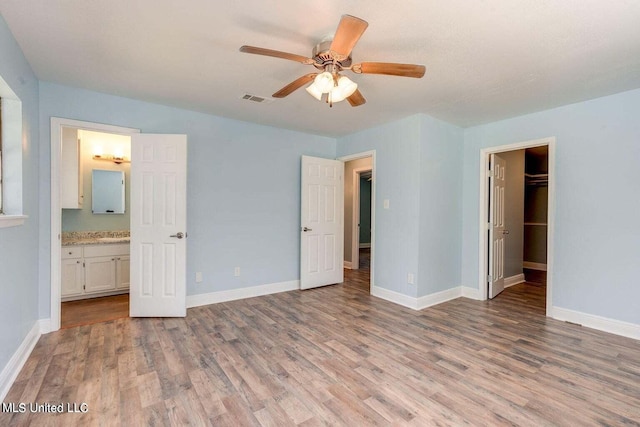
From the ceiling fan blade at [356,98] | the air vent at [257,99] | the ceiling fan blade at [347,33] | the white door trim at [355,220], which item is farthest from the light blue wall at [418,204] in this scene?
the ceiling fan blade at [347,33]

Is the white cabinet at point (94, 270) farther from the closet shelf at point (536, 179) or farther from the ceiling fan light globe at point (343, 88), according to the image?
the closet shelf at point (536, 179)

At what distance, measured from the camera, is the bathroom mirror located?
4.43 m

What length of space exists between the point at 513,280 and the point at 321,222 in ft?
10.7

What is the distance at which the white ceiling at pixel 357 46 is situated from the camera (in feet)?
5.83

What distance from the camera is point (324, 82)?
2.04m

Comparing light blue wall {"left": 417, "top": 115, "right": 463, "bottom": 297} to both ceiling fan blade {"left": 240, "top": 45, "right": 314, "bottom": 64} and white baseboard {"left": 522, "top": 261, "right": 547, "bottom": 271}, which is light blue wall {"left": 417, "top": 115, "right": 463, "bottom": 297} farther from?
white baseboard {"left": 522, "top": 261, "right": 547, "bottom": 271}

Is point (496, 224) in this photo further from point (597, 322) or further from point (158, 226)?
point (158, 226)

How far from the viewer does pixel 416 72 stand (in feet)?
6.40

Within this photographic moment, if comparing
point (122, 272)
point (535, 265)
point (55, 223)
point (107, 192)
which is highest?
point (107, 192)

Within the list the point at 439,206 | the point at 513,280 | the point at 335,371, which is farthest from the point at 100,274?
the point at 513,280

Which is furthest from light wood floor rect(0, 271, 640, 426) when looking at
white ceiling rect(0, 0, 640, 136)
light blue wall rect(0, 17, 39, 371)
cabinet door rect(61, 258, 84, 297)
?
white ceiling rect(0, 0, 640, 136)

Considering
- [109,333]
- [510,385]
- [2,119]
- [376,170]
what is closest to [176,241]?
[109,333]

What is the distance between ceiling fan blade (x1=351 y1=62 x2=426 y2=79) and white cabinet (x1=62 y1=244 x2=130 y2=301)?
3939mm

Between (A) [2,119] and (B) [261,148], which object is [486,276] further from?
(A) [2,119]
